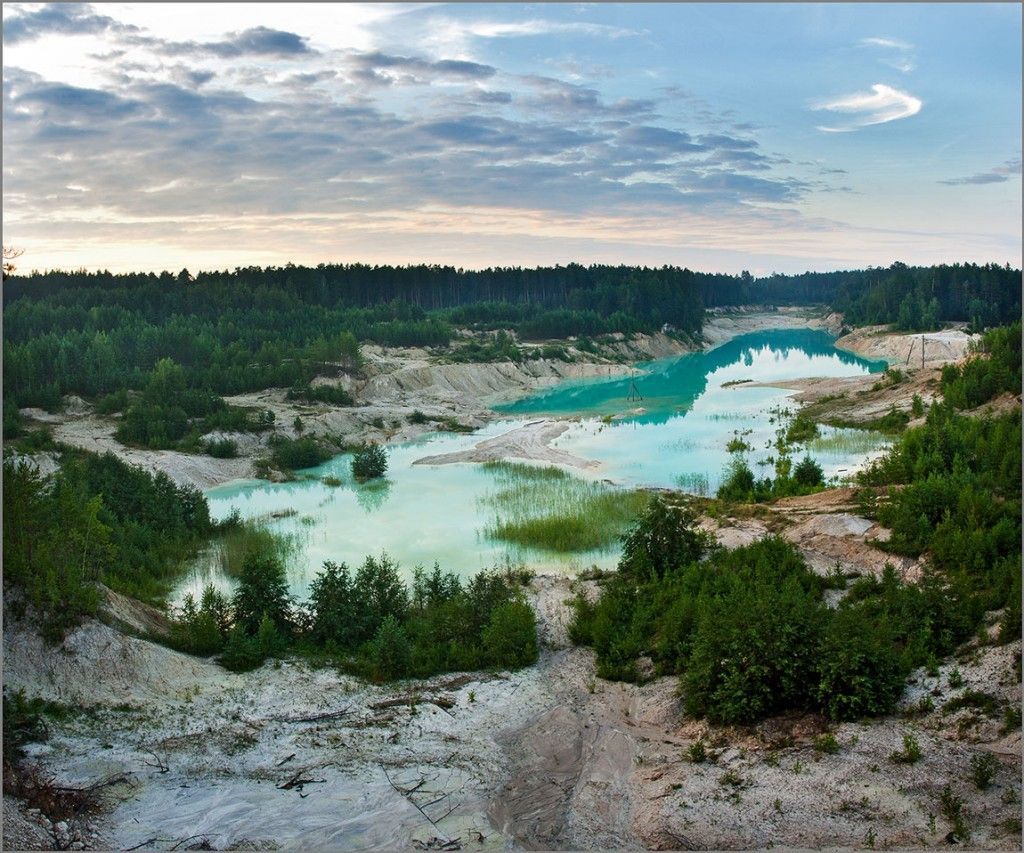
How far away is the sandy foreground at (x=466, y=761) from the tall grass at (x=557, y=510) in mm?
8535

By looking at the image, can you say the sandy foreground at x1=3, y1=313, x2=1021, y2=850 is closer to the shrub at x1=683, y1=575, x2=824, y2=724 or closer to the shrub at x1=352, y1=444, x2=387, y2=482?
the shrub at x1=683, y1=575, x2=824, y2=724

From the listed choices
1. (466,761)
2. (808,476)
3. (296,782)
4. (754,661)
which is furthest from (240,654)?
(808,476)

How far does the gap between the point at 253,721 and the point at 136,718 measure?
167 cm

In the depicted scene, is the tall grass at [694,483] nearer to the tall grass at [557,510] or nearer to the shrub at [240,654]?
the tall grass at [557,510]

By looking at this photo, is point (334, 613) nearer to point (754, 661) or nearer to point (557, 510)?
point (754, 661)

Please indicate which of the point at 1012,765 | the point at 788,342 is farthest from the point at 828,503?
the point at 788,342

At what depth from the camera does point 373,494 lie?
32.7 metres

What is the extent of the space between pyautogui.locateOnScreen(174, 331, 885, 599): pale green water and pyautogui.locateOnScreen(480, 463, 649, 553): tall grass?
0.62 m

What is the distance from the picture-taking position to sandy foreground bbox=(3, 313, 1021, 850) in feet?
33.3

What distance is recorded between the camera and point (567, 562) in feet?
76.1

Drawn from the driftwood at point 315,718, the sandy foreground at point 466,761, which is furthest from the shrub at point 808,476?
the driftwood at point 315,718

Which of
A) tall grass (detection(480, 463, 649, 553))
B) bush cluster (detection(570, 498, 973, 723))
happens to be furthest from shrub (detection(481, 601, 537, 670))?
tall grass (detection(480, 463, 649, 553))

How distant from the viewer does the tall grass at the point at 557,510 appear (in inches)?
990

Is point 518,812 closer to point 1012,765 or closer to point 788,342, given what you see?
point 1012,765
